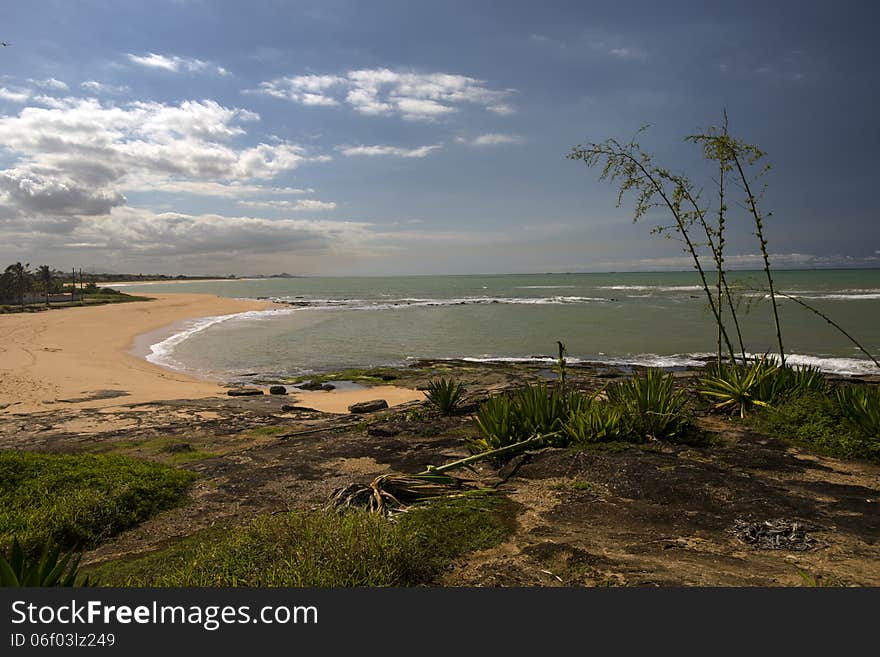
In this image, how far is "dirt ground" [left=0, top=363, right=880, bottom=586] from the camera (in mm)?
3525

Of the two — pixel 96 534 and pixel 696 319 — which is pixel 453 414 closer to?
pixel 96 534

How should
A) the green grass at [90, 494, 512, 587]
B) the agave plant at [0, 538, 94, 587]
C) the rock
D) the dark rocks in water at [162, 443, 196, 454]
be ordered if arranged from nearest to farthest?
the agave plant at [0, 538, 94, 587]
the green grass at [90, 494, 512, 587]
the dark rocks in water at [162, 443, 196, 454]
the rock

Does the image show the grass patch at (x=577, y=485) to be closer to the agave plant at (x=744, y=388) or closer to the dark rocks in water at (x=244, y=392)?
the agave plant at (x=744, y=388)

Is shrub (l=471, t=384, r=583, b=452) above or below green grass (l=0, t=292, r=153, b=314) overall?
below

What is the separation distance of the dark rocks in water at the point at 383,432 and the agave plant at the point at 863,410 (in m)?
6.68

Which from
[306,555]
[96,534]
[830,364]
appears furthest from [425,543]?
[830,364]

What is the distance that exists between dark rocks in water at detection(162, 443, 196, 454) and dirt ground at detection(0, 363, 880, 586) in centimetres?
5

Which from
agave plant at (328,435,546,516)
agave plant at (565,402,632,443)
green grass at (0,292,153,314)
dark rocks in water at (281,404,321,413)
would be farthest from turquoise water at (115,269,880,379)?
green grass at (0,292,153,314)

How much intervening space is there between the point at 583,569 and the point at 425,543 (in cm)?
125

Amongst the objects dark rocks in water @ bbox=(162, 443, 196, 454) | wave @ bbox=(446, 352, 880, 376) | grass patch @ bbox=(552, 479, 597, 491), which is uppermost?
grass patch @ bbox=(552, 479, 597, 491)

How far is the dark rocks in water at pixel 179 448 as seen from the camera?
8.70 metres

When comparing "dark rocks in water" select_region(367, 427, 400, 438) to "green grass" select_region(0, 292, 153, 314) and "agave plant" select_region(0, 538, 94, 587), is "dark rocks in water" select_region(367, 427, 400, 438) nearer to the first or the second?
"agave plant" select_region(0, 538, 94, 587)

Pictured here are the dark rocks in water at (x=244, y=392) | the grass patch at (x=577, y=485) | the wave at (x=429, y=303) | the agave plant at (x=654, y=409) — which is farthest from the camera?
the wave at (x=429, y=303)

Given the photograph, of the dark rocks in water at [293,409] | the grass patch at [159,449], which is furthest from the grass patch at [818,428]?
the dark rocks in water at [293,409]
